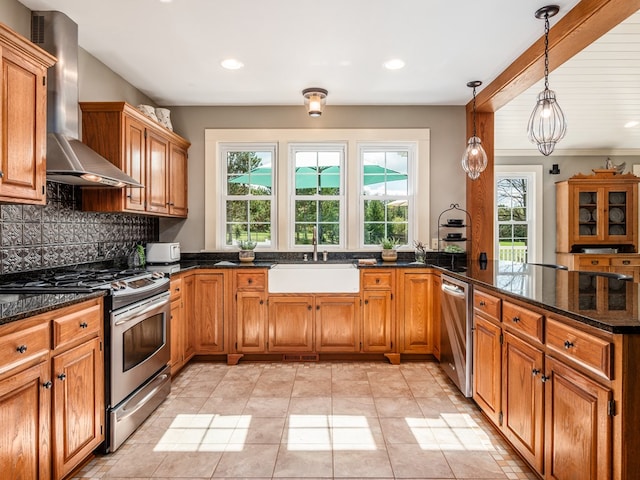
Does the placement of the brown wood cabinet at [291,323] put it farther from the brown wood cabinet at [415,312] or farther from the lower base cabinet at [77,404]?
the lower base cabinet at [77,404]

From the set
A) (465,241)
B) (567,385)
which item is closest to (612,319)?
(567,385)

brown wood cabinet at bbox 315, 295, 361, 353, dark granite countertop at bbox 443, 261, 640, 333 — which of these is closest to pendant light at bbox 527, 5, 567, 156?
dark granite countertop at bbox 443, 261, 640, 333

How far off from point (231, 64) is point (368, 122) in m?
1.65

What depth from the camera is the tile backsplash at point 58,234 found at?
7.99ft

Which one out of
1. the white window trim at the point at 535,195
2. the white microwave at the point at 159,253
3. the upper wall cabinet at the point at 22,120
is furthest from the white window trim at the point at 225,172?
the white window trim at the point at 535,195

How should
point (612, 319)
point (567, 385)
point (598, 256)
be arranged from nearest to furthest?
1. point (612, 319)
2. point (567, 385)
3. point (598, 256)

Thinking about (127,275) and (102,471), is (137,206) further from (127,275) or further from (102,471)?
(102,471)

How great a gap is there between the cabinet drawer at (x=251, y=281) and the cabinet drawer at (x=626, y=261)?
5.26 meters

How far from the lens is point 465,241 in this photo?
438cm

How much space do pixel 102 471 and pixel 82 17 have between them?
2.72 m

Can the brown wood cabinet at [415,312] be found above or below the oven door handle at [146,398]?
above

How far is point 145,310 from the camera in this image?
262 centimetres

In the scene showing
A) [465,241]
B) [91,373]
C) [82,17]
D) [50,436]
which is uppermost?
[82,17]

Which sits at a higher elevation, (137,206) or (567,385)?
(137,206)
